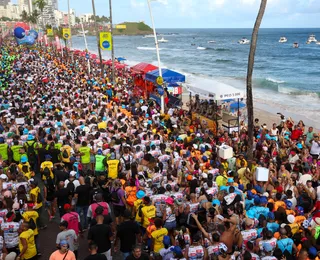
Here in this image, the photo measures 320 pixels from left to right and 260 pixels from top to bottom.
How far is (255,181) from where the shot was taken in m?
8.69

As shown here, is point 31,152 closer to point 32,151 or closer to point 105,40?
point 32,151

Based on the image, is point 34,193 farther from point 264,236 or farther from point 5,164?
point 264,236

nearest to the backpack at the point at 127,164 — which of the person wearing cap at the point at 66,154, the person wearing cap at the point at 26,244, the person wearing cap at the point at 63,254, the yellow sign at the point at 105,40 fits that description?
the person wearing cap at the point at 66,154

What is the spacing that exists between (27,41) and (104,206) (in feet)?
97.0

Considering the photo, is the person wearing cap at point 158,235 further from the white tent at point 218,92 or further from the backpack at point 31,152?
the white tent at point 218,92

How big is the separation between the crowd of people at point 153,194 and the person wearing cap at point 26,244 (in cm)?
2

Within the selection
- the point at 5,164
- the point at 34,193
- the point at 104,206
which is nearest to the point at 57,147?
the point at 5,164

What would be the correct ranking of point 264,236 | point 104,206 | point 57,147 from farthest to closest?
point 57,147
point 104,206
point 264,236

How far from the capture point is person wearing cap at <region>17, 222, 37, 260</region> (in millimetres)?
6089

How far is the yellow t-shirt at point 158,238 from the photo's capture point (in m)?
6.16

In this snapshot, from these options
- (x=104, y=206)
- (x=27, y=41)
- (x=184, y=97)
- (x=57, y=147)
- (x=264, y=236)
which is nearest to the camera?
(x=264, y=236)

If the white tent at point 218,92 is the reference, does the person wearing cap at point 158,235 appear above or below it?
below

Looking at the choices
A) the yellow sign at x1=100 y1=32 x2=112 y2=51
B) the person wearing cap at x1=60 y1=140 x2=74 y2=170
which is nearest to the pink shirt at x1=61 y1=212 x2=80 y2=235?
the person wearing cap at x1=60 y1=140 x2=74 y2=170

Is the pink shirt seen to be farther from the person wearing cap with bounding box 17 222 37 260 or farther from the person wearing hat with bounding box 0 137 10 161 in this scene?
the person wearing hat with bounding box 0 137 10 161
